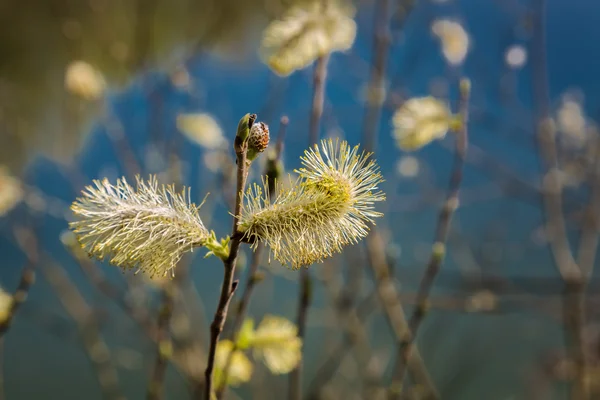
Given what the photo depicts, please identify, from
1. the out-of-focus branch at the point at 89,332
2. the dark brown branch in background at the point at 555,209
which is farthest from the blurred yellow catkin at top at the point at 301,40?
the out-of-focus branch at the point at 89,332

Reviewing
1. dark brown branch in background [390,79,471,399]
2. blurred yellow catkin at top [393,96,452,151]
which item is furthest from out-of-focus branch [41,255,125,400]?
blurred yellow catkin at top [393,96,452,151]

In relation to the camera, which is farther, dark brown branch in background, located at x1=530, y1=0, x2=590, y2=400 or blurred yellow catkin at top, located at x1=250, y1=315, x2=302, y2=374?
dark brown branch in background, located at x1=530, y1=0, x2=590, y2=400

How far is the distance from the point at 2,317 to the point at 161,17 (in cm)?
151

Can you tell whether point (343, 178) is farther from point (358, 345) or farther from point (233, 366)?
point (358, 345)

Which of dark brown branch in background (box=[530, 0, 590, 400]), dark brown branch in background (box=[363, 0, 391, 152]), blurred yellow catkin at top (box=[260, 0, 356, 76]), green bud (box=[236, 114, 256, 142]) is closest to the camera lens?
green bud (box=[236, 114, 256, 142])

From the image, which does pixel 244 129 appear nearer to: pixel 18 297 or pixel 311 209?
pixel 311 209

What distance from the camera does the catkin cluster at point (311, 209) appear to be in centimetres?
40

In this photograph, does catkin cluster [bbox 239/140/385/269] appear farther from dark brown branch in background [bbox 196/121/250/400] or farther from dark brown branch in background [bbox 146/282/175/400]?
dark brown branch in background [bbox 146/282/175/400]

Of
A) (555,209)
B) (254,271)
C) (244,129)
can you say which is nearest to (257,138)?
(244,129)

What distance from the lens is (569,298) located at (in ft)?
4.35

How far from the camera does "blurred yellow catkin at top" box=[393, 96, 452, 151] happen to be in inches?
29.6

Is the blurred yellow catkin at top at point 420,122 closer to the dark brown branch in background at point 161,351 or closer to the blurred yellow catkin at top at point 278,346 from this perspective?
the blurred yellow catkin at top at point 278,346

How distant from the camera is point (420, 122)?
78 centimetres

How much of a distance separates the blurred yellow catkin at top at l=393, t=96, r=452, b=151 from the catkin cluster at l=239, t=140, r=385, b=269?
0.34 m
